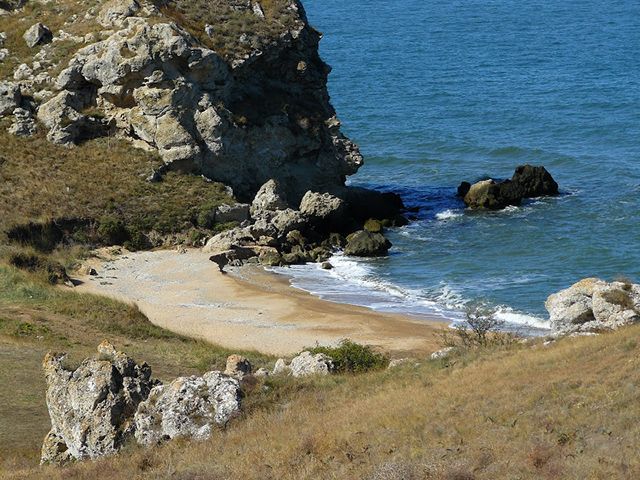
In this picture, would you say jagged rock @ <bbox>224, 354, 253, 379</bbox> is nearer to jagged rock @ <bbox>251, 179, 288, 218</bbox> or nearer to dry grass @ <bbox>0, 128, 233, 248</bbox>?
dry grass @ <bbox>0, 128, 233, 248</bbox>

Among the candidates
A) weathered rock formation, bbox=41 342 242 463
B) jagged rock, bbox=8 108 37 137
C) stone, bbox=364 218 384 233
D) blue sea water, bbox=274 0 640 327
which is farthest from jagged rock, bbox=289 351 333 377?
jagged rock, bbox=8 108 37 137

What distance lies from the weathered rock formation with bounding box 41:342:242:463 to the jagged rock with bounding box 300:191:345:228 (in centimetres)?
3551

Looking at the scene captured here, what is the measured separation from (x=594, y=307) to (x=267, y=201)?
100ft

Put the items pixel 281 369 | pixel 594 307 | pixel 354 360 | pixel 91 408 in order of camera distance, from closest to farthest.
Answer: pixel 91 408
pixel 281 369
pixel 354 360
pixel 594 307

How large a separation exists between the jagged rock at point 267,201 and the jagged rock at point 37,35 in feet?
53.9

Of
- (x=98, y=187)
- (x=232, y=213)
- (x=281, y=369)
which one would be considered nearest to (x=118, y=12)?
(x=98, y=187)

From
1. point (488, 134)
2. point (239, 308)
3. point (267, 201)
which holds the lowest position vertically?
point (239, 308)

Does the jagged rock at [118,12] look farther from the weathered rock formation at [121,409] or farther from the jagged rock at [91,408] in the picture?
the weathered rock formation at [121,409]

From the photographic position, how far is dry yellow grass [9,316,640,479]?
1806cm

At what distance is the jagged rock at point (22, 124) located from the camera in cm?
5850

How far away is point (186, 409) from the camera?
879 inches

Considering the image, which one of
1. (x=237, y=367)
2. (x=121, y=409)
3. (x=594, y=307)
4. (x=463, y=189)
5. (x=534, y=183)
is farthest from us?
(x=463, y=189)

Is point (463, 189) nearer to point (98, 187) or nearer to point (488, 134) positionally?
point (488, 134)

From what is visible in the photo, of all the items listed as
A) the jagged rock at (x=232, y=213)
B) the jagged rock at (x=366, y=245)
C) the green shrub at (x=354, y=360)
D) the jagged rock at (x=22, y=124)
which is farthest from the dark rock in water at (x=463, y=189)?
the green shrub at (x=354, y=360)
